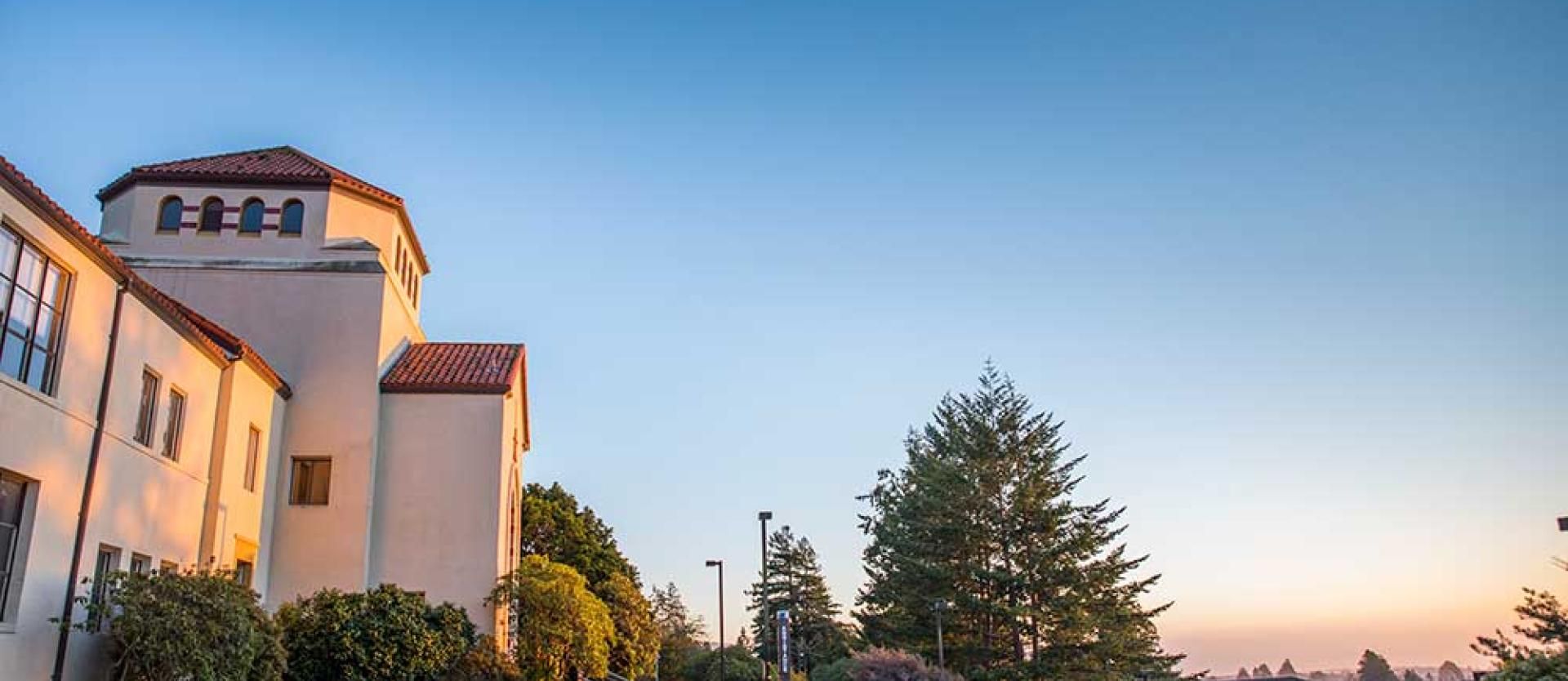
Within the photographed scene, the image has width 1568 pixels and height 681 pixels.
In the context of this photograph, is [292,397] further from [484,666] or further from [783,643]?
[783,643]

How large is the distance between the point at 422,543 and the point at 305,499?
257cm

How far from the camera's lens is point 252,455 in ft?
70.5

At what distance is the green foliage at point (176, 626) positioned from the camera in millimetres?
14250

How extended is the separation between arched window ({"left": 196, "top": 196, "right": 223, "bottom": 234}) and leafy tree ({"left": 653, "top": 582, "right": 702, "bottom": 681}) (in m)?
29.3

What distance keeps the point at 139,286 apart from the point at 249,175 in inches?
373

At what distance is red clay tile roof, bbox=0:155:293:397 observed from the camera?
13062 mm

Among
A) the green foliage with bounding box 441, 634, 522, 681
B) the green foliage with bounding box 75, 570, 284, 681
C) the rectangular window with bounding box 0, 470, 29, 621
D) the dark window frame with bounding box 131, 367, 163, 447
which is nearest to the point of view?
the rectangular window with bounding box 0, 470, 29, 621

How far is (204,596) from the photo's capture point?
1470 cm

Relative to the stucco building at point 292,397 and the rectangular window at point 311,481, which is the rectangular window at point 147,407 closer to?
the stucco building at point 292,397

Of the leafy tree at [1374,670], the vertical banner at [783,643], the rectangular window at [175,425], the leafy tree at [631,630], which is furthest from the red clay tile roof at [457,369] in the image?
the leafy tree at [1374,670]

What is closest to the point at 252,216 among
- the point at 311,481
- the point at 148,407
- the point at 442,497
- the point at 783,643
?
the point at 311,481

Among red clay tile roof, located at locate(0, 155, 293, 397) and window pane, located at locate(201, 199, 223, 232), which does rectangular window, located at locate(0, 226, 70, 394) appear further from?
window pane, located at locate(201, 199, 223, 232)

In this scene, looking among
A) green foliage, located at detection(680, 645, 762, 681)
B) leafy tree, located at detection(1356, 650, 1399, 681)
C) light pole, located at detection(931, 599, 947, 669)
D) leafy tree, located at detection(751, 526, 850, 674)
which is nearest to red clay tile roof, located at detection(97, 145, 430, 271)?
light pole, located at detection(931, 599, 947, 669)

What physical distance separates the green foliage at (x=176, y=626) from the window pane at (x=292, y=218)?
1102 cm
